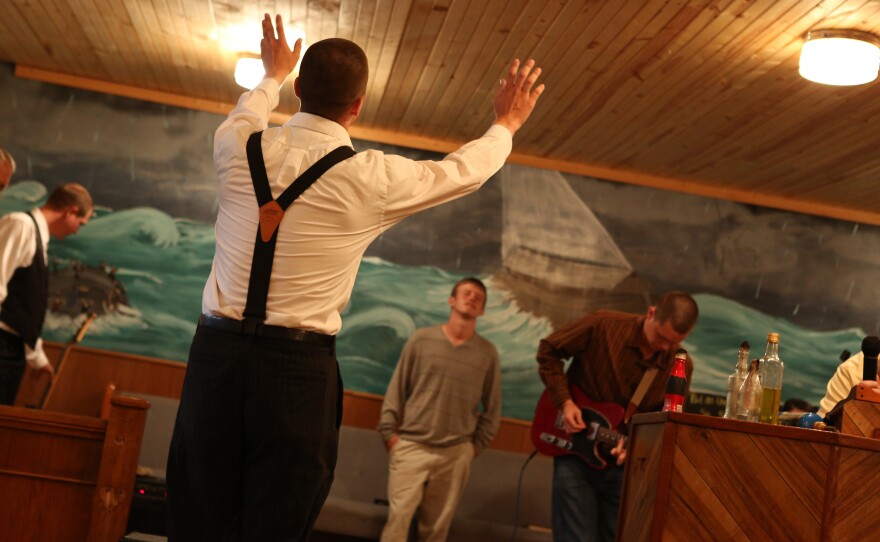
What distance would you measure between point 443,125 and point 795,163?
2.56 meters

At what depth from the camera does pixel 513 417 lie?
7.56m

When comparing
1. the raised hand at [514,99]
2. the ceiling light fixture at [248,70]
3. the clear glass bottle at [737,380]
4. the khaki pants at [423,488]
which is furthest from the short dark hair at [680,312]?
the ceiling light fixture at [248,70]

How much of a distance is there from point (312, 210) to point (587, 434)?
278 cm

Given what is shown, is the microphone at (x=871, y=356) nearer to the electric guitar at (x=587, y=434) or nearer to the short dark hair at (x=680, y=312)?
the short dark hair at (x=680, y=312)

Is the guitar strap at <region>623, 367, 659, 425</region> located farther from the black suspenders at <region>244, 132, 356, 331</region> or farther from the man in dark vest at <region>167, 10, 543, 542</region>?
the black suspenders at <region>244, 132, 356, 331</region>

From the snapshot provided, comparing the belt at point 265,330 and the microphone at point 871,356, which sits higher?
the microphone at point 871,356

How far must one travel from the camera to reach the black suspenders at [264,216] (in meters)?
2.17

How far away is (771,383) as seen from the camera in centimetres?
322

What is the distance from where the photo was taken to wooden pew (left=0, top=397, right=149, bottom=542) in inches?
136

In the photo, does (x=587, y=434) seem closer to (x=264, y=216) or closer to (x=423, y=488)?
(x=423, y=488)

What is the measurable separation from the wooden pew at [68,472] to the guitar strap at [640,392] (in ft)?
7.57

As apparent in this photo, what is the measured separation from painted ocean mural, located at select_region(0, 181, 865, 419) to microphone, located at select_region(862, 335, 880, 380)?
15.0 ft

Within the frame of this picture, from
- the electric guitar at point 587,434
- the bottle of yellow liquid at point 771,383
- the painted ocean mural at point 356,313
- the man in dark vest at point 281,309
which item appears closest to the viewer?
the man in dark vest at point 281,309

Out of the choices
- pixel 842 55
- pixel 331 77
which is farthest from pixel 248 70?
pixel 331 77
